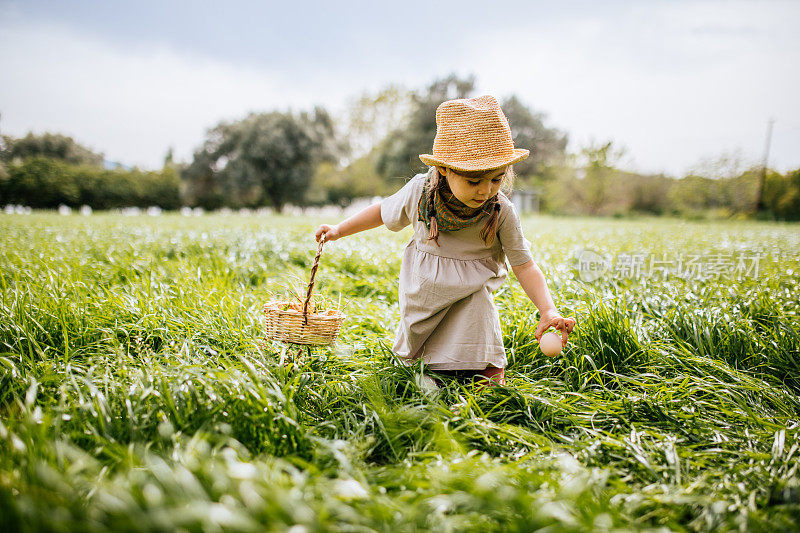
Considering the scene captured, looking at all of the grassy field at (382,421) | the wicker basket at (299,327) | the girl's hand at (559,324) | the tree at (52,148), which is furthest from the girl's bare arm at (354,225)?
the tree at (52,148)

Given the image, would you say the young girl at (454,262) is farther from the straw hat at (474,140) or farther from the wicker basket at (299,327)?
the wicker basket at (299,327)

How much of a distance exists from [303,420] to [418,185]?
1216mm

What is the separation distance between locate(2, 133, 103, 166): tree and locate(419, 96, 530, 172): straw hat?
170 feet

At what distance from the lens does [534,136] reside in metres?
32.8

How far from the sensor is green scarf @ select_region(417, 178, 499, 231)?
226 centimetres

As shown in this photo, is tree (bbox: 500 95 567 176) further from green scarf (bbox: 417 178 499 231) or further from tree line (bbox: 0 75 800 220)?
green scarf (bbox: 417 178 499 231)

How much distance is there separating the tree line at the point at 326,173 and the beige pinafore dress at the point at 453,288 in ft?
→ 87.1

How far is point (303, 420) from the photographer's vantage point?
6.29 ft

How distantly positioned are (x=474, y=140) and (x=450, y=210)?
0.36 metres

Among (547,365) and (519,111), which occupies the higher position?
(519,111)

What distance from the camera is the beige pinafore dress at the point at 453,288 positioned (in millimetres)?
2367

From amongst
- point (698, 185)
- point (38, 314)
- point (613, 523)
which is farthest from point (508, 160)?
point (698, 185)

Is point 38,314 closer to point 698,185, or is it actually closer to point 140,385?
point 140,385

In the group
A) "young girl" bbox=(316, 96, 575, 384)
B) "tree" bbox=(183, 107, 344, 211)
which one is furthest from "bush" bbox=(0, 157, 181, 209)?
"young girl" bbox=(316, 96, 575, 384)
